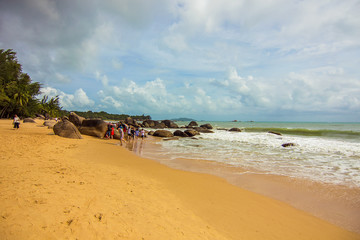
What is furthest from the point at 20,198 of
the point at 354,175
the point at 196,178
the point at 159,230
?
the point at 354,175

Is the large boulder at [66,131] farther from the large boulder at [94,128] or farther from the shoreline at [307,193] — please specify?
the shoreline at [307,193]

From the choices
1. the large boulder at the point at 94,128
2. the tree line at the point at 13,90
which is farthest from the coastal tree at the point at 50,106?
the large boulder at the point at 94,128

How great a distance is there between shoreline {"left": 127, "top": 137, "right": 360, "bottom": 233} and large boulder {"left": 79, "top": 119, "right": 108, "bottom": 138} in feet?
45.0

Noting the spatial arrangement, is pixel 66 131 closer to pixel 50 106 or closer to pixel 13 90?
pixel 13 90

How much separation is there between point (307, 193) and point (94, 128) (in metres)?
19.0

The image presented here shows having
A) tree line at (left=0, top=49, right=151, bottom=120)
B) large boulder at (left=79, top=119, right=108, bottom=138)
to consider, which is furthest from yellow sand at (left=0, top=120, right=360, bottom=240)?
tree line at (left=0, top=49, right=151, bottom=120)

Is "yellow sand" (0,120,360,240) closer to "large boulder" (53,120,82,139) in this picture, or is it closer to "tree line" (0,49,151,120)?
"large boulder" (53,120,82,139)

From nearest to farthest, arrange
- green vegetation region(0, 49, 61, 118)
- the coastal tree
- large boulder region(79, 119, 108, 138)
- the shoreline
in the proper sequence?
Answer: 1. the shoreline
2. large boulder region(79, 119, 108, 138)
3. green vegetation region(0, 49, 61, 118)
4. the coastal tree

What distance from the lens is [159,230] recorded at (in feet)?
10.6

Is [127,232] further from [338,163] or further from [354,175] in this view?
[338,163]

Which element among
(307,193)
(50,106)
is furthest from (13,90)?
(307,193)

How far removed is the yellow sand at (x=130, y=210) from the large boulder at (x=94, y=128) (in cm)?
1359

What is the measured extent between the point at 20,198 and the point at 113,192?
1785mm

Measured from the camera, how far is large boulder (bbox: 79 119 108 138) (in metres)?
19.2
